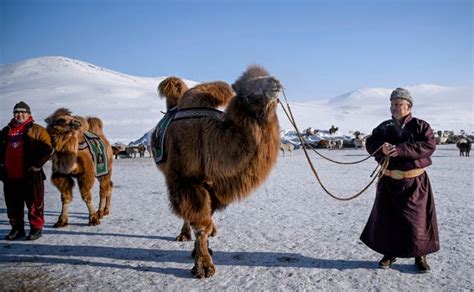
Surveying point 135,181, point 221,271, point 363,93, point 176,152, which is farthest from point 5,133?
point 363,93

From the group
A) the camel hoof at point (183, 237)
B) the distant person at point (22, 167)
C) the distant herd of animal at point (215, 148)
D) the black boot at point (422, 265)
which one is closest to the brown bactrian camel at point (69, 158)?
the distant person at point (22, 167)

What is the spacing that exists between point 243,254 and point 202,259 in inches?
32.3

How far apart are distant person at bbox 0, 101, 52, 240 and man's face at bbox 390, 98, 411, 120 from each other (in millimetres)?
4973

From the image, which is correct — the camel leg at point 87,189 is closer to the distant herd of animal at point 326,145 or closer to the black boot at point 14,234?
the black boot at point 14,234

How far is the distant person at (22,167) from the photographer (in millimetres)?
5648

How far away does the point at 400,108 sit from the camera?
4230mm

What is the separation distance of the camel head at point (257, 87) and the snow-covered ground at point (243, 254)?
1.93 meters

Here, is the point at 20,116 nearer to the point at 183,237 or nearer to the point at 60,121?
the point at 60,121

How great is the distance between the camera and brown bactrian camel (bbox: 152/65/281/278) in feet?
12.5

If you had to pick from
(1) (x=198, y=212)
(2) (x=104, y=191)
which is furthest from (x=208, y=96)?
(2) (x=104, y=191)

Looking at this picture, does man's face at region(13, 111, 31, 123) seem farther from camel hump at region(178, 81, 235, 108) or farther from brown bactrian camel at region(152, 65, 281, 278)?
camel hump at region(178, 81, 235, 108)

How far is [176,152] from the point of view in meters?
4.50

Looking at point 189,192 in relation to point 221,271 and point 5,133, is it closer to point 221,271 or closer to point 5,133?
point 221,271

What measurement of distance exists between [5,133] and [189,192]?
11.1ft
